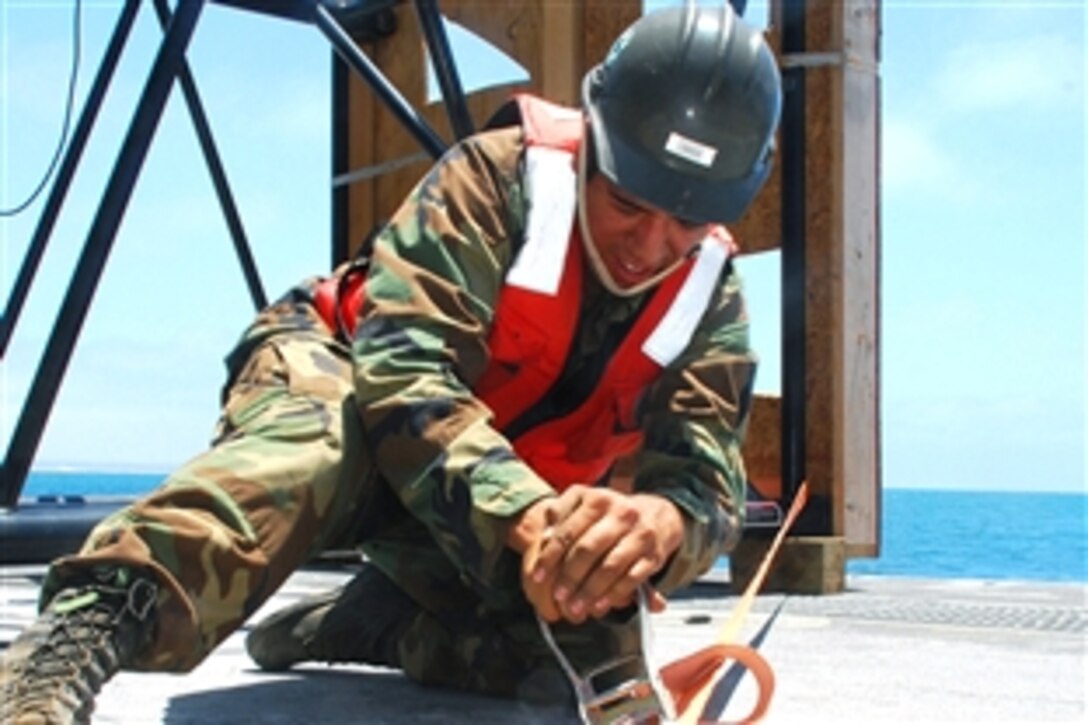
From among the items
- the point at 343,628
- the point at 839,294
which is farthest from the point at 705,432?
the point at 839,294

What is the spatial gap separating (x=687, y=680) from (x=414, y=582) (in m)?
0.66

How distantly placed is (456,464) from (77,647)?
515mm

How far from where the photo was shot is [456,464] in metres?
1.90

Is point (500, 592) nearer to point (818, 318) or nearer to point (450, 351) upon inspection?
point (450, 351)

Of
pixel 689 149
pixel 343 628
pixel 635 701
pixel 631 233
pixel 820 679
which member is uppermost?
pixel 689 149

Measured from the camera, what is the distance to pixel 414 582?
247 centimetres

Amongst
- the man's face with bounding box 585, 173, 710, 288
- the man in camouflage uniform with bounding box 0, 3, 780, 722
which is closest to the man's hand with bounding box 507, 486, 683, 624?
the man in camouflage uniform with bounding box 0, 3, 780, 722

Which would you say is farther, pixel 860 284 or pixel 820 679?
pixel 860 284

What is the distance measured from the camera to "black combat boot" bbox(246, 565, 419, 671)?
2.57m

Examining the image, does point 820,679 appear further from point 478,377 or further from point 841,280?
point 841,280

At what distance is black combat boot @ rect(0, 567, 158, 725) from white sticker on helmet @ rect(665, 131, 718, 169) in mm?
958

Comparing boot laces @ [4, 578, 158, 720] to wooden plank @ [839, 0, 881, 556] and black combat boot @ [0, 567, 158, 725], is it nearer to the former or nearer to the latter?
black combat boot @ [0, 567, 158, 725]

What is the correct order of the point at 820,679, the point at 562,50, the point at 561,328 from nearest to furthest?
1. the point at 561,328
2. the point at 820,679
3. the point at 562,50

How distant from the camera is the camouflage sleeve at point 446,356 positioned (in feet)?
6.20
